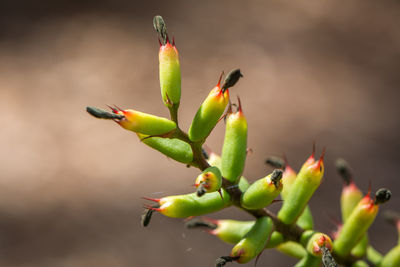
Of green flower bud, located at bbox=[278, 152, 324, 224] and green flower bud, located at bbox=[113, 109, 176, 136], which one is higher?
green flower bud, located at bbox=[113, 109, 176, 136]

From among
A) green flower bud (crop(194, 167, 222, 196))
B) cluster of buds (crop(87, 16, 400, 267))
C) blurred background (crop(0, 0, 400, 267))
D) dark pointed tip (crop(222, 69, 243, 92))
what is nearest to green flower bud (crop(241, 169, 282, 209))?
cluster of buds (crop(87, 16, 400, 267))

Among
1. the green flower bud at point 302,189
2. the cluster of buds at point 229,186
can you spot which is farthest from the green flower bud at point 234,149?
the green flower bud at point 302,189

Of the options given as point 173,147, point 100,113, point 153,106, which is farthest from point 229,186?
point 153,106

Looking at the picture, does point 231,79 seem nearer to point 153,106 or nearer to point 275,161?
point 275,161

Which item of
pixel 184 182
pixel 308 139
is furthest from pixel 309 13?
pixel 184 182

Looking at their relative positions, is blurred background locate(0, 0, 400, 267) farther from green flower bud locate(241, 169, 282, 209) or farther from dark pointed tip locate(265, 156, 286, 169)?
green flower bud locate(241, 169, 282, 209)

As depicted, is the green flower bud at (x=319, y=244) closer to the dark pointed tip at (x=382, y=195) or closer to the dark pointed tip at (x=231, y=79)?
the dark pointed tip at (x=382, y=195)

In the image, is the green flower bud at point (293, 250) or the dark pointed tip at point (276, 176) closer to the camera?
the dark pointed tip at point (276, 176)
